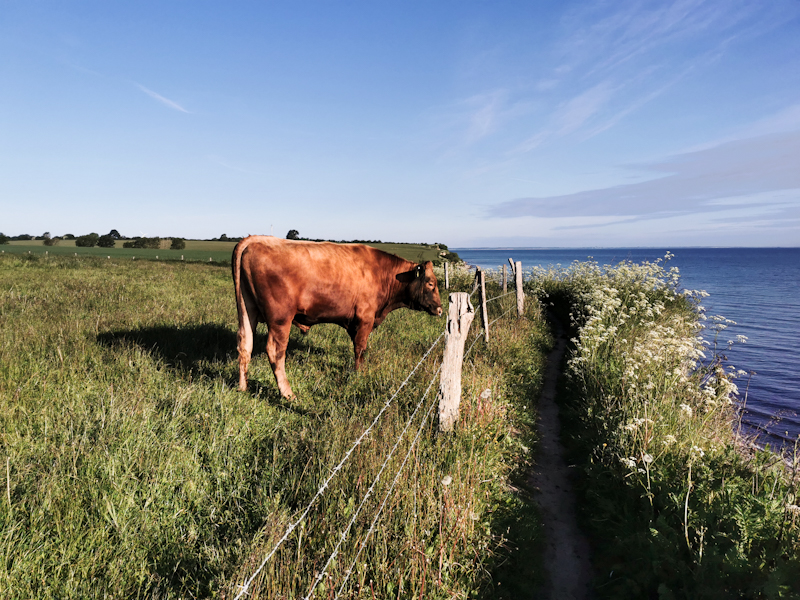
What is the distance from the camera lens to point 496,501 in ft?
13.4

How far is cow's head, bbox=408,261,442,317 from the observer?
23.4 ft

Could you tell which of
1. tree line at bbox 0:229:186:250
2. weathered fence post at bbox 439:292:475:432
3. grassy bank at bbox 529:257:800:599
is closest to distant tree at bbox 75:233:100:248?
tree line at bbox 0:229:186:250

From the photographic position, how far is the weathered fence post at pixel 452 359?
4254 mm

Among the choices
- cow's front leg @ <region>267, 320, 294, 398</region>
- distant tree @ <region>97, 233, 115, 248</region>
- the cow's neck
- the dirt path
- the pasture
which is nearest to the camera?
the dirt path

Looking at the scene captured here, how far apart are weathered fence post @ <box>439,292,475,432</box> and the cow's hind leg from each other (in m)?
2.71

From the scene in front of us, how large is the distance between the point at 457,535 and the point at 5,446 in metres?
3.68

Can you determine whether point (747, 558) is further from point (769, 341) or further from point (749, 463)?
point (769, 341)

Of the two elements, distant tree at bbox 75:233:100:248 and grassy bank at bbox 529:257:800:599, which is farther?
distant tree at bbox 75:233:100:248

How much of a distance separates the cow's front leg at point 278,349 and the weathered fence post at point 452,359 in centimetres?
219

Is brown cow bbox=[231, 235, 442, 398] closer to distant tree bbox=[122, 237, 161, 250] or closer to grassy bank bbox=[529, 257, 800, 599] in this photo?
grassy bank bbox=[529, 257, 800, 599]

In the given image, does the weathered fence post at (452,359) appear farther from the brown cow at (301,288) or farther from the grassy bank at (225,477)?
the brown cow at (301,288)

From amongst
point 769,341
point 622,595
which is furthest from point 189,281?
point 769,341

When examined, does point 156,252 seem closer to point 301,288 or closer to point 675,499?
point 301,288

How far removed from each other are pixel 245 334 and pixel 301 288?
98 cm
